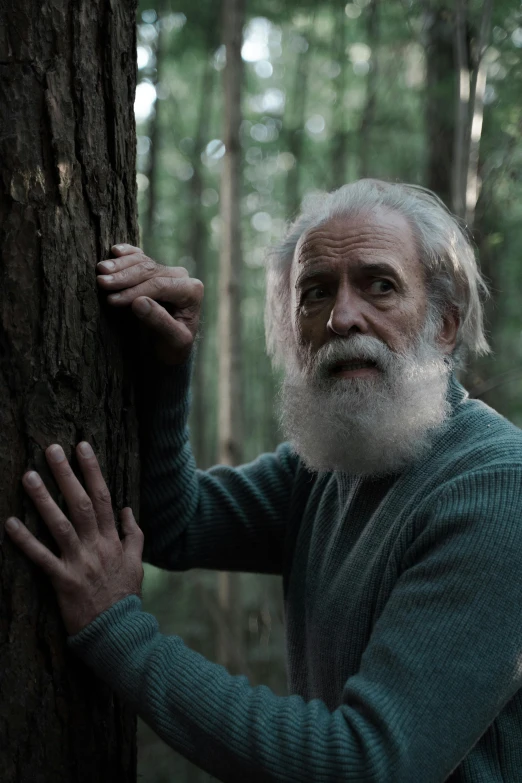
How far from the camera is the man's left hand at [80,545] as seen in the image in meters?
1.70

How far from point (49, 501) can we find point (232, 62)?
547 cm

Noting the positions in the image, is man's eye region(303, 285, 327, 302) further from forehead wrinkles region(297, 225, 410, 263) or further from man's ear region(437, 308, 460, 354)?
man's ear region(437, 308, 460, 354)

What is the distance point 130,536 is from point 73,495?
246 mm

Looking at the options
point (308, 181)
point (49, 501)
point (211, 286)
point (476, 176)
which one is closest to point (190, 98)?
point (308, 181)

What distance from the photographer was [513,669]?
62.6 inches

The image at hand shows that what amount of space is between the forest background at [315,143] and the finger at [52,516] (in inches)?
41.4

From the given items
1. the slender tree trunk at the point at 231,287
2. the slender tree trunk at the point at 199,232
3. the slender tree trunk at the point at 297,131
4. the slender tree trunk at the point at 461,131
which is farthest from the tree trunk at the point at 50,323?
the slender tree trunk at the point at 199,232

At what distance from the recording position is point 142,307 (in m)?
1.95

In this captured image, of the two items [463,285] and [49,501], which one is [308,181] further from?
[49,501]

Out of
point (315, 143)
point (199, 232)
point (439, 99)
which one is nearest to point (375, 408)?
point (439, 99)

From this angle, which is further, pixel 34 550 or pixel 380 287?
pixel 380 287

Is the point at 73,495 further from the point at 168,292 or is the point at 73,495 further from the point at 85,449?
the point at 168,292

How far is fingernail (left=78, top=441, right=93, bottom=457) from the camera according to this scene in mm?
1810

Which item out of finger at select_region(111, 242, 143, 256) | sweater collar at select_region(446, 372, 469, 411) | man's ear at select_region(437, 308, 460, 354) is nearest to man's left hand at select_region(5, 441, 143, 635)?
finger at select_region(111, 242, 143, 256)
